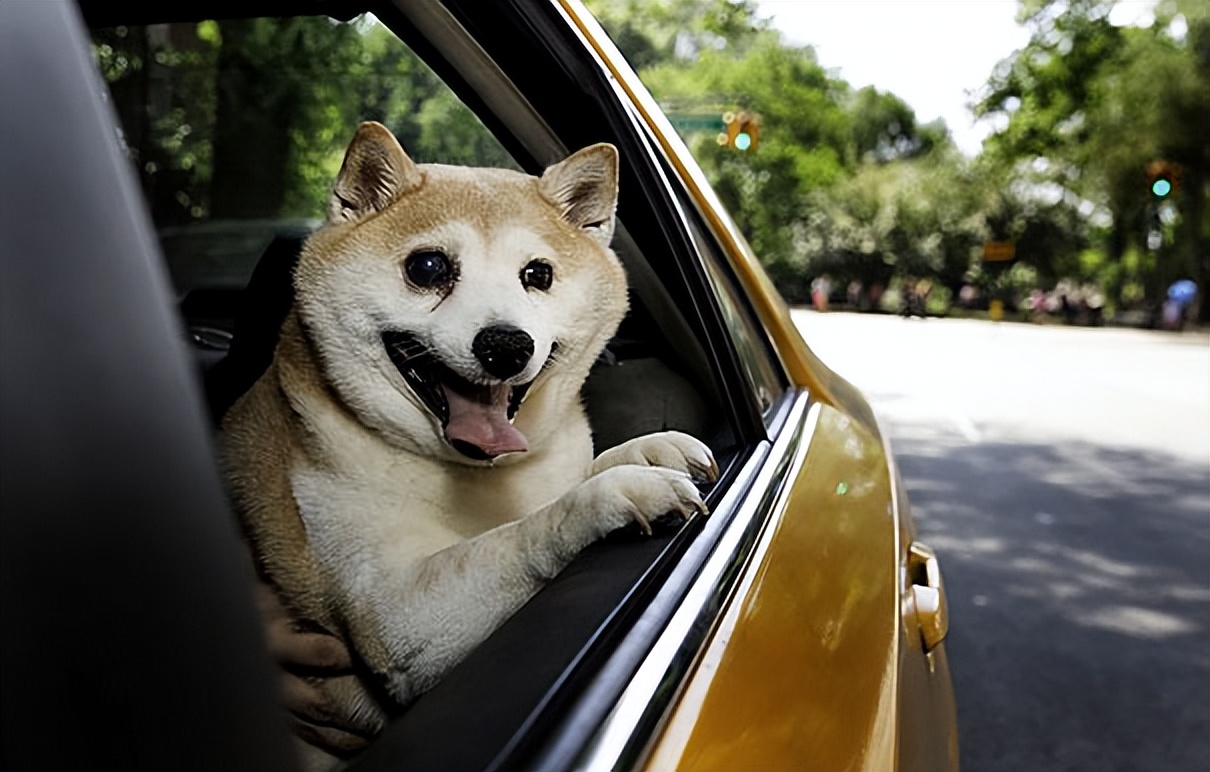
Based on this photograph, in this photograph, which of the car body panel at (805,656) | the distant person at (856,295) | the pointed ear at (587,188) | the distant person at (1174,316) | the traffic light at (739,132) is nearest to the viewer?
the car body panel at (805,656)

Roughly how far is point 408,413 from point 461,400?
0.05 metres

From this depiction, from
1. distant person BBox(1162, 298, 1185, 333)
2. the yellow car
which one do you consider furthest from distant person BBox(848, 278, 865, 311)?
distant person BBox(1162, 298, 1185, 333)

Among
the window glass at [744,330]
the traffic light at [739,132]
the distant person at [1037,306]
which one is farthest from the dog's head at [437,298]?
the distant person at [1037,306]

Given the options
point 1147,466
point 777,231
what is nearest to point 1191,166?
point 1147,466

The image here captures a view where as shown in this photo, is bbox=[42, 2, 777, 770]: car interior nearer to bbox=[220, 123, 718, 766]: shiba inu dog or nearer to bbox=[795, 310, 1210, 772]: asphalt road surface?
bbox=[220, 123, 718, 766]: shiba inu dog

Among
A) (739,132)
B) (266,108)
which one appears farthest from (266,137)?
(739,132)

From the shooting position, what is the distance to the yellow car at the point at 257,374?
1.60ft

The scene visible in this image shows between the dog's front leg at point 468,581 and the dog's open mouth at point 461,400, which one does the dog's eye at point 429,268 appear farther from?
the dog's front leg at point 468,581

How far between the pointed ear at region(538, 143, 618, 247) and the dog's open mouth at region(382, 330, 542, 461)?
0.71ft

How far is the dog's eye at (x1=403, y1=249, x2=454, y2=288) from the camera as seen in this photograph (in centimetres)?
115

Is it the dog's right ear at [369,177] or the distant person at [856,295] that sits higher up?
the dog's right ear at [369,177]

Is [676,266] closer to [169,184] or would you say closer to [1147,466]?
[169,184]

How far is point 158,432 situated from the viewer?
520mm

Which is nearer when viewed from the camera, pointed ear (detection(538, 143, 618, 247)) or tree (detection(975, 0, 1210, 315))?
pointed ear (detection(538, 143, 618, 247))
